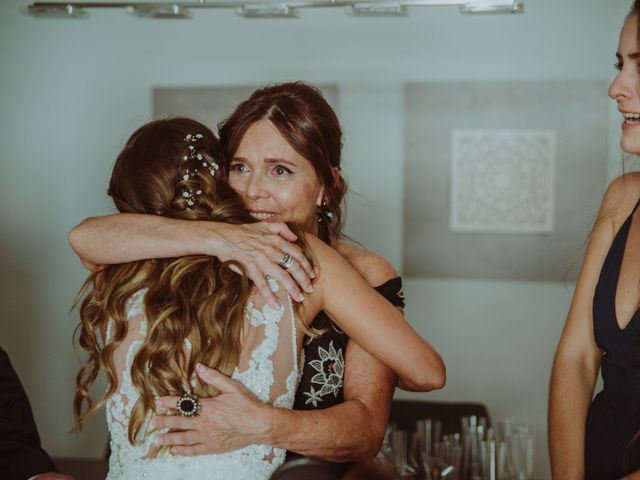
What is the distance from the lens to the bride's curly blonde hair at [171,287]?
162cm

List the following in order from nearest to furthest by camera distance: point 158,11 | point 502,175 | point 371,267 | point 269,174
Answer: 1. point 371,267
2. point 269,174
3. point 158,11
4. point 502,175

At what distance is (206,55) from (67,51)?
878 mm

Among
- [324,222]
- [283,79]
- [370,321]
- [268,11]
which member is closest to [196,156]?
[370,321]

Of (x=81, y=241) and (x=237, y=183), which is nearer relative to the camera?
(x=81, y=241)

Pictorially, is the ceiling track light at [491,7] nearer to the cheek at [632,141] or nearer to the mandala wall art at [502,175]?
the cheek at [632,141]

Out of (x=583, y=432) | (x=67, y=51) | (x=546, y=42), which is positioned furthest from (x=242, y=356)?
(x=67, y=51)

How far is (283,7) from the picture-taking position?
263 centimetres

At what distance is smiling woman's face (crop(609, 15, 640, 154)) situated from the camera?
170 cm

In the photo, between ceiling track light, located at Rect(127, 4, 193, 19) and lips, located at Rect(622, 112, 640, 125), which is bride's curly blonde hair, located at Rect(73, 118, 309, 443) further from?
ceiling track light, located at Rect(127, 4, 193, 19)

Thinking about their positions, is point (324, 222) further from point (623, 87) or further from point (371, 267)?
point (623, 87)

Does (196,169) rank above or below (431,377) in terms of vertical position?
above

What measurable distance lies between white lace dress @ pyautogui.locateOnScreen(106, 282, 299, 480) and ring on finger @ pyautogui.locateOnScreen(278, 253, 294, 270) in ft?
0.18

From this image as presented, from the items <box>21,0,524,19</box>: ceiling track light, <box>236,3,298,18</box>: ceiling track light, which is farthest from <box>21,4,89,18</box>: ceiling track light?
<box>236,3,298,18</box>: ceiling track light

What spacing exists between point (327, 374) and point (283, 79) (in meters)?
2.70
